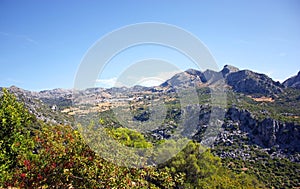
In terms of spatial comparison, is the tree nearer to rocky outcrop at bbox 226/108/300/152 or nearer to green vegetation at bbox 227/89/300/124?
rocky outcrop at bbox 226/108/300/152

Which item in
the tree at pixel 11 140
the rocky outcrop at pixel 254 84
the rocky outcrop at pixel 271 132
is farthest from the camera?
the rocky outcrop at pixel 254 84

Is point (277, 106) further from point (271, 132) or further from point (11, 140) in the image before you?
point (11, 140)

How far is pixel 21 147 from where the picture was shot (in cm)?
1377

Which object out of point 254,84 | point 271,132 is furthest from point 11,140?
point 254,84

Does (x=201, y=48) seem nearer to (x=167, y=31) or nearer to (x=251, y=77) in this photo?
(x=167, y=31)

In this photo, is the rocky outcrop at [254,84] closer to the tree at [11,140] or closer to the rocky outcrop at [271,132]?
the rocky outcrop at [271,132]

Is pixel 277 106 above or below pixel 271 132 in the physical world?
above

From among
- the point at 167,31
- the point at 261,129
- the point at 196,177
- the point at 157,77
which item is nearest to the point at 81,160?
the point at 157,77

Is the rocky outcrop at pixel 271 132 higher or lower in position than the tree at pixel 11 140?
higher

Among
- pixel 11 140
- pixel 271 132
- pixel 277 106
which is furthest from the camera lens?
pixel 277 106

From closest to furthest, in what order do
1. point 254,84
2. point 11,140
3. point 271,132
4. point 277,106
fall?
point 11,140
point 271,132
point 277,106
point 254,84

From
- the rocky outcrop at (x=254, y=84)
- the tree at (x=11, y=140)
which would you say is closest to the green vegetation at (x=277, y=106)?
the rocky outcrop at (x=254, y=84)

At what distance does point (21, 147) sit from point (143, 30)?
933 cm

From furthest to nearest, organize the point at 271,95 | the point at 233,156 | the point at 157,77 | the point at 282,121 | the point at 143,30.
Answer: the point at 271,95 < the point at 282,121 < the point at 233,156 < the point at 157,77 < the point at 143,30
